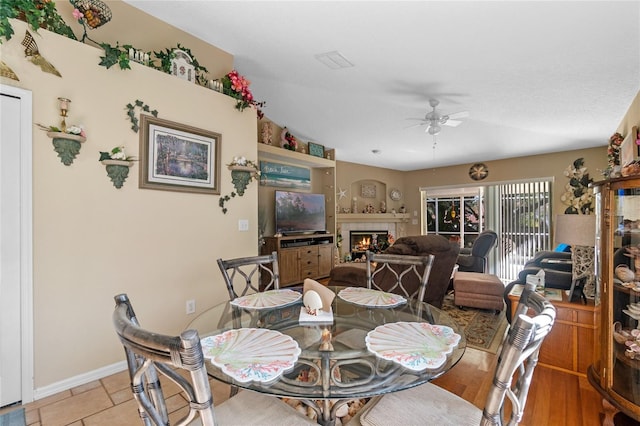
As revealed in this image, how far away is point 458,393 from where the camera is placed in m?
2.04

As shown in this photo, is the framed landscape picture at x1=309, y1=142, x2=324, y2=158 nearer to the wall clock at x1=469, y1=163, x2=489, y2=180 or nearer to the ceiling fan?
the ceiling fan

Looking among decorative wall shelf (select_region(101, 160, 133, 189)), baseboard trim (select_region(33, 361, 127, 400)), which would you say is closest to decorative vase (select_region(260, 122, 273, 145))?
decorative wall shelf (select_region(101, 160, 133, 189))

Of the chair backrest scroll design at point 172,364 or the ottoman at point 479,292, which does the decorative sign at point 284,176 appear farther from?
the chair backrest scroll design at point 172,364

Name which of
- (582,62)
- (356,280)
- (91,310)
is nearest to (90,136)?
(91,310)

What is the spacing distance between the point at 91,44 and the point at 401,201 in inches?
279

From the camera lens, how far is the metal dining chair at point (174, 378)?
2.16ft

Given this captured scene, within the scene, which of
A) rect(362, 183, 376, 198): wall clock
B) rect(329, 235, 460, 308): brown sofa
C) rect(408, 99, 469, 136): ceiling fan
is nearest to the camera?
rect(329, 235, 460, 308): brown sofa

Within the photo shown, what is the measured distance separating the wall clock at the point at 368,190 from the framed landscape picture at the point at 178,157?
5.15 metres

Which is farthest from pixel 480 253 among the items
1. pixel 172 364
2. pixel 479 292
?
pixel 172 364

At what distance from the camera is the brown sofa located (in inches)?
119

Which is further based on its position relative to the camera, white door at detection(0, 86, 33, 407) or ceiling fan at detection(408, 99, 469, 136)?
ceiling fan at detection(408, 99, 469, 136)

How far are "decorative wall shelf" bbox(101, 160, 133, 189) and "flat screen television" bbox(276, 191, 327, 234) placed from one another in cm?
305

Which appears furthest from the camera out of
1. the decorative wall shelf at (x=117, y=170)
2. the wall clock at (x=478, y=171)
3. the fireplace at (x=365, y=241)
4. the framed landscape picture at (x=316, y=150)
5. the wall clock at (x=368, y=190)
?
the wall clock at (x=368, y=190)

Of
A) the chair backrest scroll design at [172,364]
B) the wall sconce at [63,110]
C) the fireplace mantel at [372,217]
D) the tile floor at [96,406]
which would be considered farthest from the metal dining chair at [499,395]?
the fireplace mantel at [372,217]
